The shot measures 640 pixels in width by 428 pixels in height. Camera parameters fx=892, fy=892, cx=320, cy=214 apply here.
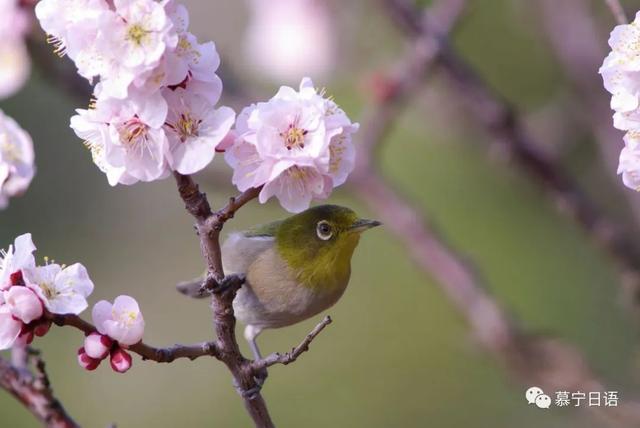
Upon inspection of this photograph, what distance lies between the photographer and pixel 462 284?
2.16m

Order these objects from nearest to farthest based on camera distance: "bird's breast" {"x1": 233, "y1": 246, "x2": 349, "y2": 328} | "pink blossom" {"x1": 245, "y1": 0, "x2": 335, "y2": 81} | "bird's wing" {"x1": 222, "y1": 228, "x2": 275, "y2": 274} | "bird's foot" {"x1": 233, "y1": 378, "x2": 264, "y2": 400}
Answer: "bird's foot" {"x1": 233, "y1": 378, "x2": 264, "y2": 400} → "bird's breast" {"x1": 233, "y1": 246, "x2": 349, "y2": 328} → "bird's wing" {"x1": 222, "y1": 228, "x2": 275, "y2": 274} → "pink blossom" {"x1": 245, "y1": 0, "x2": 335, "y2": 81}

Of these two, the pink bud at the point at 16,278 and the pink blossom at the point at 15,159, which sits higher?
the pink blossom at the point at 15,159

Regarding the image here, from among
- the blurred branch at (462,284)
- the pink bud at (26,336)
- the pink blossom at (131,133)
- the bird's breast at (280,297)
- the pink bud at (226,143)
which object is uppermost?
the blurred branch at (462,284)

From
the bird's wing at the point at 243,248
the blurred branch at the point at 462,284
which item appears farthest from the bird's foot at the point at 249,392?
the blurred branch at the point at 462,284

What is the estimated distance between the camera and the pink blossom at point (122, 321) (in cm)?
107

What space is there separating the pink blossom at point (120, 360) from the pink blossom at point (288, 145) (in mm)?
248

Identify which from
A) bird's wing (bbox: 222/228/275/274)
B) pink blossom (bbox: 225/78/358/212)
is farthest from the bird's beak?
pink blossom (bbox: 225/78/358/212)

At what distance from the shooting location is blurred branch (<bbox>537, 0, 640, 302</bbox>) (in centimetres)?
230

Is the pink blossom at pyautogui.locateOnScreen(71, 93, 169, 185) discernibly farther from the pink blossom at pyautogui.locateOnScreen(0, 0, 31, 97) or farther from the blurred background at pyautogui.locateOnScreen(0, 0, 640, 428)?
the blurred background at pyautogui.locateOnScreen(0, 0, 640, 428)

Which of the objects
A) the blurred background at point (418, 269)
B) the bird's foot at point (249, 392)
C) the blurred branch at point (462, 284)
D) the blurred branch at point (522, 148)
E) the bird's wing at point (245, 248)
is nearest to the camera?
the bird's foot at point (249, 392)

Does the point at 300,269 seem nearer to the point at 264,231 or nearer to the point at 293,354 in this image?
the point at 264,231

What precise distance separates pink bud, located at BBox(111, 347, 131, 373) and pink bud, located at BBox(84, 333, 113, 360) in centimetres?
1

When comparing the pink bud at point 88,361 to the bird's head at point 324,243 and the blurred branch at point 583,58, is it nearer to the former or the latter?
the bird's head at point 324,243

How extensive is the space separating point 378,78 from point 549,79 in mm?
1119
